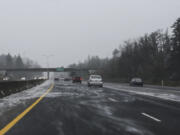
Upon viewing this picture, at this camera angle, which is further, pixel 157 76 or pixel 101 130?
pixel 157 76

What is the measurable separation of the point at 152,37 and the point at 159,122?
68649 mm

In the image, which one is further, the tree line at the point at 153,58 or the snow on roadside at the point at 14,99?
the tree line at the point at 153,58

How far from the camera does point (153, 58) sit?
73.6m

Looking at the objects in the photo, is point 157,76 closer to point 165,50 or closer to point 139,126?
point 165,50

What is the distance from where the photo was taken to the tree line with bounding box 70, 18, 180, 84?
5891 cm

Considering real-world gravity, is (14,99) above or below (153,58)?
below

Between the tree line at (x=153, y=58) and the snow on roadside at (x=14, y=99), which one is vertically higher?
the tree line at (x=153, y=58)

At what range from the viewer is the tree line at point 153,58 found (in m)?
58.9

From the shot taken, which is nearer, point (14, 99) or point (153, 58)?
point (14, 99)

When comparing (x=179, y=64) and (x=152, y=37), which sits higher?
(x=152, y=37)

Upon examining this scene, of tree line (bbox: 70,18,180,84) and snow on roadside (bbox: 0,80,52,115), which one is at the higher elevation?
tree line (bbox: 70,18,180,84)

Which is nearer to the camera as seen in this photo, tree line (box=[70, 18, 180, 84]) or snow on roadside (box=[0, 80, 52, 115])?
snow on roadside (box=[0, 80, 52, 115])

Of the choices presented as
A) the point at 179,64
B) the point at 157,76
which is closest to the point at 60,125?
the point at 157,76

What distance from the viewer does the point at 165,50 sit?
73562 mm
